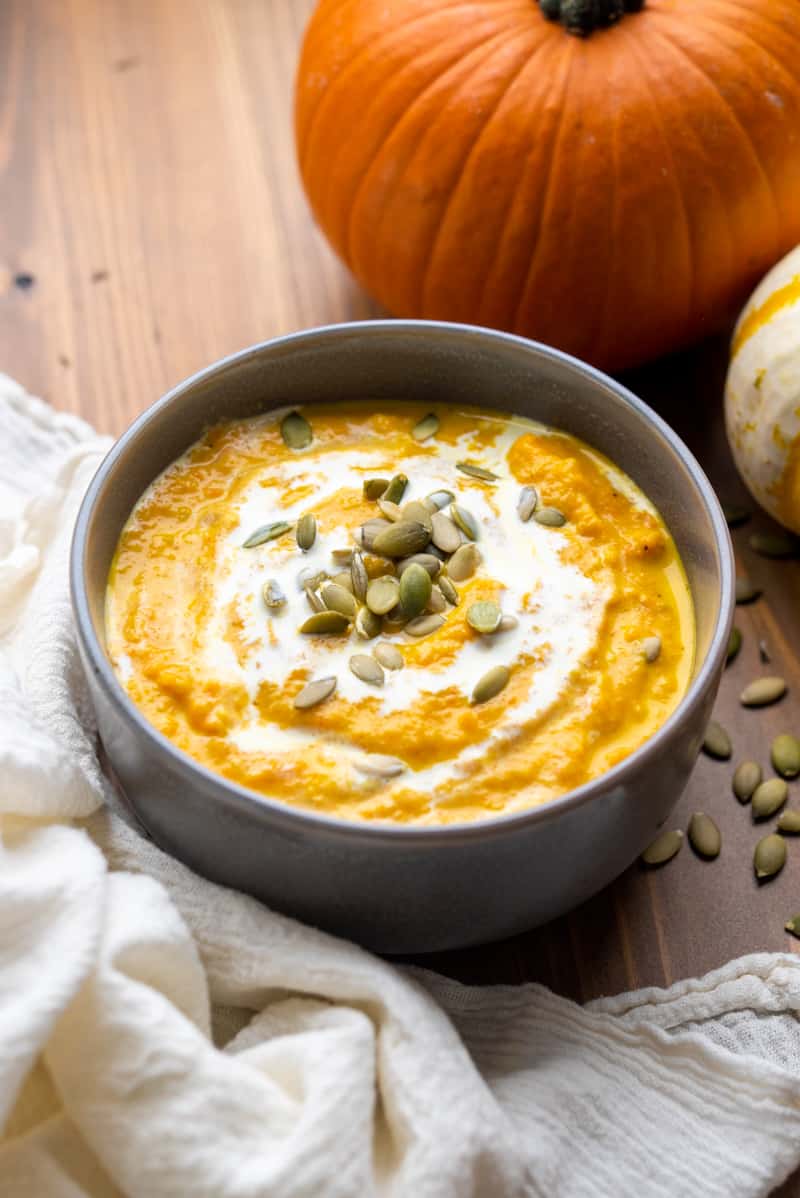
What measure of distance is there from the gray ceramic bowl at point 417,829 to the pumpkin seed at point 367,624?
26 centimetres

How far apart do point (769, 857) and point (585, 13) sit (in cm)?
107

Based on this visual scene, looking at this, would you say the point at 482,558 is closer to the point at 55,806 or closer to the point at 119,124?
the point at 55,806

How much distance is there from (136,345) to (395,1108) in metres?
1.22

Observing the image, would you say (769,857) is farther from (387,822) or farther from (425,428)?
(425,428)

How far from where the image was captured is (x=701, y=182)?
178 centimetres

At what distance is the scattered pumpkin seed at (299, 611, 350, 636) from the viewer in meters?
1.43

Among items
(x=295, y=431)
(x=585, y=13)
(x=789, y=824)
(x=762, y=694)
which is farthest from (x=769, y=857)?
(x=585, y=13)

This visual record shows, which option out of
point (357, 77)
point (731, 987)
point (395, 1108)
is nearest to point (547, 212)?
point (357, 77)

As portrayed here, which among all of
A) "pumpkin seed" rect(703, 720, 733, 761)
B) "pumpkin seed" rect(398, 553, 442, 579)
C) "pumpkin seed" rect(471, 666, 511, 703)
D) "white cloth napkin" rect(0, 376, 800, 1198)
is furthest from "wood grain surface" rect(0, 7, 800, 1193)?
"pumpkin seed" rect(398, 553, 442, 579)

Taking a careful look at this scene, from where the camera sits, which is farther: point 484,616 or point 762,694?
point 762,694

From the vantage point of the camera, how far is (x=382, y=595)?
1443mm

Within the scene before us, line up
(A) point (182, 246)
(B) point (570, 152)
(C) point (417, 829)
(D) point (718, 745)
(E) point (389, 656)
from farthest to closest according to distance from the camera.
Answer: (A) point (182, 246), (B) point (570, 152), (D) point (718, 745), (E) point (389, 656), (C) point (417, 829)

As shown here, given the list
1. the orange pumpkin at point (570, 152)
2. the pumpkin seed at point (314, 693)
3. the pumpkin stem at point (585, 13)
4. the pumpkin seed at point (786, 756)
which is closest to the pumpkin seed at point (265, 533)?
the pumpkin seed at point (314, 693)

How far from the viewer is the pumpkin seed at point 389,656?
140 centimetres
